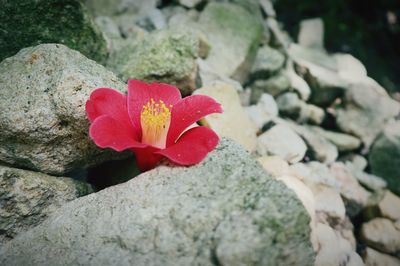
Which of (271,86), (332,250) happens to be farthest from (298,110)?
(332,250)

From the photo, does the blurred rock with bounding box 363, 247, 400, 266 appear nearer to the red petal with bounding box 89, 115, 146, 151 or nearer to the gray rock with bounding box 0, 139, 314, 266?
the gray rock with bounding box 0, 139, 314, 266

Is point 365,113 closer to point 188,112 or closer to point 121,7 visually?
point 188,112

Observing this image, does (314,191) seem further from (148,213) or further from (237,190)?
(148,213)

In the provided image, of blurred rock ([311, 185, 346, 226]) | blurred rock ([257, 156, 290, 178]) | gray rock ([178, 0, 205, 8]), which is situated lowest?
blurred rock ([311, 185, 346, 226])

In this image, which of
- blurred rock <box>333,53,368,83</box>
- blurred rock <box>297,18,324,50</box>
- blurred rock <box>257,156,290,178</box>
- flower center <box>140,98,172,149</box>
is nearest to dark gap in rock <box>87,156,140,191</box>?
flower center <box>140,98,172,149</box>

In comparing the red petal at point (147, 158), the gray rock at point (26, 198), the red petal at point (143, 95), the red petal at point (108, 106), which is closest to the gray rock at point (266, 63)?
the red petal at point (143, 95)

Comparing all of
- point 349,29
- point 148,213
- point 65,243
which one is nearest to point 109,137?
point 148,213

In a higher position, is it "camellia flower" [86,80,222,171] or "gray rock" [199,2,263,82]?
"camellia flower" [86,80,222,171]
